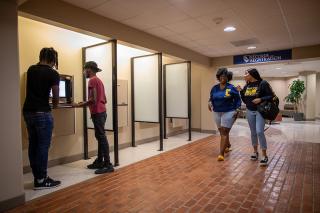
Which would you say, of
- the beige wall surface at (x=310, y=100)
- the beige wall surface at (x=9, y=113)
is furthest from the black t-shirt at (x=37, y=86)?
the beige wall surface at (x=310, y=100)

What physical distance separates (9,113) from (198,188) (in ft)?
7.67

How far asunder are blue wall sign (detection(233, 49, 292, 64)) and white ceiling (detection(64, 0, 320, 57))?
685mm

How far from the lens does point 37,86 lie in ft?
8.79

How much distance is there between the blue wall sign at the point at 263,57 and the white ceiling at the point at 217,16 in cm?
69

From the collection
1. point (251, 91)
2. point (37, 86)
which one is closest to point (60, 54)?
point (37, 86)

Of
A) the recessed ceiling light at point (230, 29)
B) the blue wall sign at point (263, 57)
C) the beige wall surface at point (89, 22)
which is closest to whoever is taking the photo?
the beige wall surface at point (89, 22)

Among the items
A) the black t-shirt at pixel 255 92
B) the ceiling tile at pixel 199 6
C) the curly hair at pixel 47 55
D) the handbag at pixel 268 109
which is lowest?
the handbag at pixel 268 109

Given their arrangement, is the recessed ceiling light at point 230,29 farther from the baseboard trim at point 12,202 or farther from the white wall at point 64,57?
the baseboard trim at point 12,202

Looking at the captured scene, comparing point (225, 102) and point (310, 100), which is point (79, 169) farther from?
point (310, 100)

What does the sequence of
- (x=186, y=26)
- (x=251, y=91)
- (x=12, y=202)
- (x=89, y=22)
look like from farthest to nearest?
1. (x=186, y=26)
2. (x=251, y=91)
3. (x=89, y=22)
4. (x=12, y=202)

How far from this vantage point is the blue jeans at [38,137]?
2701 mm

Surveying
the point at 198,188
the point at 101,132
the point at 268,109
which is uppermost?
the point at 268,109

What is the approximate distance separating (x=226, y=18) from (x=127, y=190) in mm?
3144

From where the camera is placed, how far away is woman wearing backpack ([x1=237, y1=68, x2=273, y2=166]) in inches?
145
